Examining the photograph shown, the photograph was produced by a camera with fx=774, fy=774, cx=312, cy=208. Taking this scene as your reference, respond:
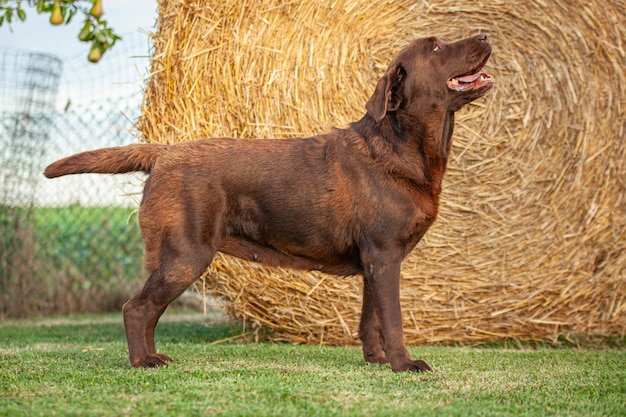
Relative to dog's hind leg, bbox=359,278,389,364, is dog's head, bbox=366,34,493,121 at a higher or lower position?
higher

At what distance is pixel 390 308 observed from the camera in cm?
329

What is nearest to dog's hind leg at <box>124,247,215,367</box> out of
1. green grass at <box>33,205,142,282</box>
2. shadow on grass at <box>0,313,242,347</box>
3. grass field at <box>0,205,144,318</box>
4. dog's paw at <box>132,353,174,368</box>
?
dog's paw at <box>132,353,174,368</box>

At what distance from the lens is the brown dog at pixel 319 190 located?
11.0ft

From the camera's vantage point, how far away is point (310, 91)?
181 inches

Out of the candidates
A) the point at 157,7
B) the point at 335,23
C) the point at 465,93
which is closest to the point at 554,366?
the point at 465,93

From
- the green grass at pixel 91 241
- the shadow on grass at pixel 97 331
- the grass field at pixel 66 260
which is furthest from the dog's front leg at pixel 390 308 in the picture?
the green grass at pixel 91 241

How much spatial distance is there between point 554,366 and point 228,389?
163cm

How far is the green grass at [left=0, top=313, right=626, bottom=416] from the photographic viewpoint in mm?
2475

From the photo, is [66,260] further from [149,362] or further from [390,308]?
[390,308]

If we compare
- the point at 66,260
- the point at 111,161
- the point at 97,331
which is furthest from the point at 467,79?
the point at 66,260

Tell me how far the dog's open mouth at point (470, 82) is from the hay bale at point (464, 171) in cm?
120

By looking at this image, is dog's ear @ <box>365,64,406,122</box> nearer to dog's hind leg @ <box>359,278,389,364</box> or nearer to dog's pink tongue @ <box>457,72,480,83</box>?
dog's pink tongue @ <box>457,72,480,83</box>

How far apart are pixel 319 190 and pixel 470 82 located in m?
0.86

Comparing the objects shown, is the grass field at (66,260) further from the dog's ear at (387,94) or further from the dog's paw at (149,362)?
the dog's ear at (387,94)
